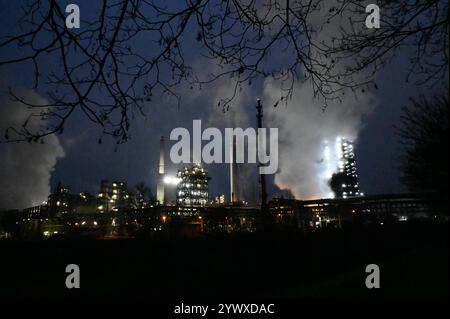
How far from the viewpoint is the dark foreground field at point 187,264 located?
11500 mm

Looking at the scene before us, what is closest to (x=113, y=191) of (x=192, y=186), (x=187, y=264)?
(x=192, y=186)

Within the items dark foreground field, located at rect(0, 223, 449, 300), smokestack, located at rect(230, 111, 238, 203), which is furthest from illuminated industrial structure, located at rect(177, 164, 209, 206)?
dark foreground field, located at rect(0, 223, 449, 300)

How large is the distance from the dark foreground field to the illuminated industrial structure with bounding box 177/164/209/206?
104 metres

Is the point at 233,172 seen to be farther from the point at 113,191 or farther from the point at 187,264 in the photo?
the point at 187,264

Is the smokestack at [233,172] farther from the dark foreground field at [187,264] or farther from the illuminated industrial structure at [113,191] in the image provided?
the dark foreground field at [187,264]

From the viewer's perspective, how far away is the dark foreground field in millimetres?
11500

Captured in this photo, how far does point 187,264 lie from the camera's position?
546 inches

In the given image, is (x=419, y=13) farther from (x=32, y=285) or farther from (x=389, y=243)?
(x=389, y=243)

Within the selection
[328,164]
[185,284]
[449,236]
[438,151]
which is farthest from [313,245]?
[328,164]

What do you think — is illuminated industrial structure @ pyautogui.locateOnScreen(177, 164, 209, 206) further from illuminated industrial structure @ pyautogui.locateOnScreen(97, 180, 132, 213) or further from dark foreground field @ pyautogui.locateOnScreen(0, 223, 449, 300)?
dark foreground field @ pyautogui.locateOnScreen(0, 223, 449, 300)

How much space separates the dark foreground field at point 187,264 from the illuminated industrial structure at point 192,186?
103542 millimetres

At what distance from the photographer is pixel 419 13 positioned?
3824 mm
